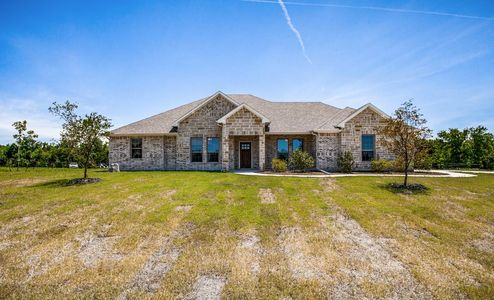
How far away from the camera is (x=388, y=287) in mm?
4660

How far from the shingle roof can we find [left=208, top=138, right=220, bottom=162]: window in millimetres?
3347

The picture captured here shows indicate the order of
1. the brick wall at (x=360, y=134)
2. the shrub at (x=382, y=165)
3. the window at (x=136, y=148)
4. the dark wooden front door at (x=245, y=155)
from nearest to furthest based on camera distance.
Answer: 1. the shrub at (x=382, y=165)
2. the brick wall at (x=360, y=134)
3. the window at (x=136, y=148)
4. the dark wooden front door at (x=245, y=155)

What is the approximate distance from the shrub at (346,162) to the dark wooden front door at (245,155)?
24.3ft

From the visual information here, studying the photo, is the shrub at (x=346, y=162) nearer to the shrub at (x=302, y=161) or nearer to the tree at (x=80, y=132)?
the shrub at (x=302, y=161)

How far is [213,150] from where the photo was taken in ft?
69.0

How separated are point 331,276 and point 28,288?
18.7ft

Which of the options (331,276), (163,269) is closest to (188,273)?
(163,269)

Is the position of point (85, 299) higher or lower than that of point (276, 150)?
lower

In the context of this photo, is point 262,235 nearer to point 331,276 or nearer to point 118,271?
point 331,276

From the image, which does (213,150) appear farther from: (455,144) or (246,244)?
(455,144)

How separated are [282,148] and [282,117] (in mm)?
3436

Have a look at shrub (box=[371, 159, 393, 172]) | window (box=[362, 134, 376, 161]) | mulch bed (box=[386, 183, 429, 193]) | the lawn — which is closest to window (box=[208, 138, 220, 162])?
the lawn

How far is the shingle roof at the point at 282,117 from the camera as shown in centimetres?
2069

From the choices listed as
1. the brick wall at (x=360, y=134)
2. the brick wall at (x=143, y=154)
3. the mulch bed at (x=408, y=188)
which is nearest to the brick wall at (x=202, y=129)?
the brick wall at (x=143, y=154)
